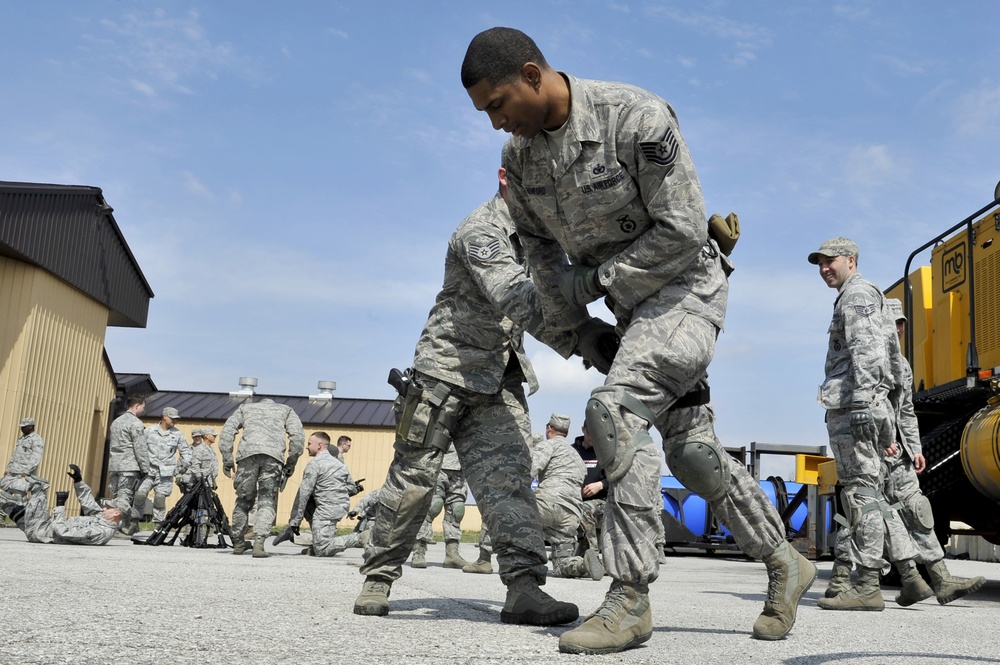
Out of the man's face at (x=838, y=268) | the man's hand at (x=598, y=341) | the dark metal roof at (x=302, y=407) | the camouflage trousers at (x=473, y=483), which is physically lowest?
the camouflage trousers at (x=473, y=483)

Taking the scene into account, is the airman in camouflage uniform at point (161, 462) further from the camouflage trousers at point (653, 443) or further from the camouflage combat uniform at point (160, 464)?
the camouflage trousers at point (653, 443)

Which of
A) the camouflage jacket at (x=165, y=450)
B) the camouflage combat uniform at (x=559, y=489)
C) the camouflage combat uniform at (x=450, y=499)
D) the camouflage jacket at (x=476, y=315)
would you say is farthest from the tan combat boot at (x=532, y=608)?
the camouflage jacket at (x=165, y=450)

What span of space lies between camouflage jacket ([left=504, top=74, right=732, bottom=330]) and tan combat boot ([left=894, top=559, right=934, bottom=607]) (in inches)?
111

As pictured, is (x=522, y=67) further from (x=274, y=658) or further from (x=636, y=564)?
(x=274, y=658)

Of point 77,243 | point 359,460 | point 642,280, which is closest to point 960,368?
point 642,280

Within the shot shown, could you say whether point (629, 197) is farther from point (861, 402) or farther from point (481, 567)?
point (481, 567)

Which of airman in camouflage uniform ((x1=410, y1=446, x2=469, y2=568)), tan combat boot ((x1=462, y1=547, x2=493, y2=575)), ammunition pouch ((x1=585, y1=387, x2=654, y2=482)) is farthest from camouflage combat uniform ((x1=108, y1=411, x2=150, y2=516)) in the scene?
ammunition pouch ((x1=585, y1=387, x2=654, y2=482))

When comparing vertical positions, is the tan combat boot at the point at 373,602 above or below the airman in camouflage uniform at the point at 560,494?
below

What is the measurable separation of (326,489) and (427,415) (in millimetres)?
6839

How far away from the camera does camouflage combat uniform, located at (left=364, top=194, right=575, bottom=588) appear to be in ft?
12.4

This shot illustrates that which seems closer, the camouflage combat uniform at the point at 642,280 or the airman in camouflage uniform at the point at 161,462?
the camouflage combat uniform at the point at 642,280

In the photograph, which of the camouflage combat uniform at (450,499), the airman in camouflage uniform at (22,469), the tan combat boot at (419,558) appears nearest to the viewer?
the tan combat boot at (419,558)

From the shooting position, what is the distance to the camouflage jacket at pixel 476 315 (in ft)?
12.1

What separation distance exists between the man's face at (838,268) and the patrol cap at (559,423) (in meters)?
3.48
